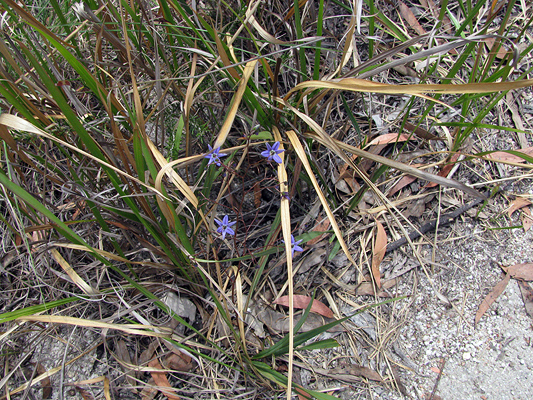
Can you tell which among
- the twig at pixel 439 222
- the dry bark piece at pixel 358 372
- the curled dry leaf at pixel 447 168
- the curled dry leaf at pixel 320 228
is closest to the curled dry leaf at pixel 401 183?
the curled dry leaf at pixel 447 168

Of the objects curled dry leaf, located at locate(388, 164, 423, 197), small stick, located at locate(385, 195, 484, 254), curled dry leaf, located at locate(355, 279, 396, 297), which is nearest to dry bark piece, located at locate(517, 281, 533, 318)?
small stick, located at locate(385, 195, 484, 254)

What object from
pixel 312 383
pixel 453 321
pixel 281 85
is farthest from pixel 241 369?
pixel 281 85

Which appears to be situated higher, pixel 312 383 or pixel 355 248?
pixel 355 248

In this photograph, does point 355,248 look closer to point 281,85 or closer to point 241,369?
point 241,369

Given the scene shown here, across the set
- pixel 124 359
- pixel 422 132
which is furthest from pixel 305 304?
pixel 422 132

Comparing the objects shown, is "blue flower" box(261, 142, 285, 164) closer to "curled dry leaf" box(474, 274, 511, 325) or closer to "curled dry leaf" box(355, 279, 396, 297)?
"curled dry leaf" box(355, 279, 396, 297)

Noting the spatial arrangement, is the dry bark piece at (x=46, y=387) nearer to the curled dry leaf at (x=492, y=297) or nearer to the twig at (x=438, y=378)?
the twig at (x=438, y=378)
